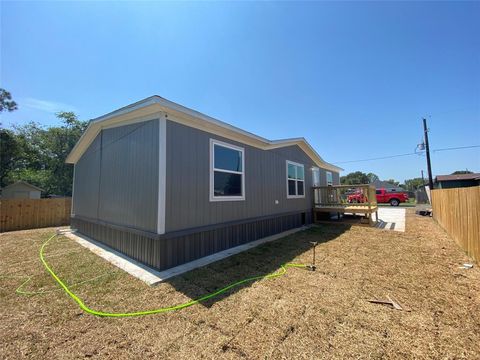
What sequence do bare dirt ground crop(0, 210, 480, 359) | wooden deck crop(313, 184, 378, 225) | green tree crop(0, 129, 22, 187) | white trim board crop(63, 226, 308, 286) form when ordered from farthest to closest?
green tree crop(0, 129, 22, 187), wooden deck crop(313, 184, 378, 225), white trim board crop(63, 226, 308, 286), bare dirt ground crop(0, 210, 480, 359)

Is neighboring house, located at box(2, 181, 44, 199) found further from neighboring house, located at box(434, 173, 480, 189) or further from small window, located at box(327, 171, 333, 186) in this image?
neighboring house, located at box(434, 173, 480, 189)

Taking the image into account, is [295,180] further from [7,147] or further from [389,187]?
[389,187]

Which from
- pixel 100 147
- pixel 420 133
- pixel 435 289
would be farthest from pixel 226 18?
pixel 420 133

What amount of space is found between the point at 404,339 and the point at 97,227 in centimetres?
733

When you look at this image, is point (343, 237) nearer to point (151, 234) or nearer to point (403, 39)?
point (151, 234)

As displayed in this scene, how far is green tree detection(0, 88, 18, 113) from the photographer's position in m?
15.9

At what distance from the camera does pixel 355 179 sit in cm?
6475

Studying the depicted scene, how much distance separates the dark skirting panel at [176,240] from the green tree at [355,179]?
63.3 meters

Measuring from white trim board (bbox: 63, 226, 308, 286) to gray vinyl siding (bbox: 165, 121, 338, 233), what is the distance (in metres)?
0.75

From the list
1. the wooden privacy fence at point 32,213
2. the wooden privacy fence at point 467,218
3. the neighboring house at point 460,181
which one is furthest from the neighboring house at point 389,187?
the wooden privacy fence at point 32,213

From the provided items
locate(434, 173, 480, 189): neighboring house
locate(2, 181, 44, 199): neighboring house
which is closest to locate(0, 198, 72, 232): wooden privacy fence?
locate(2, 181, 44, 199): neighboring house

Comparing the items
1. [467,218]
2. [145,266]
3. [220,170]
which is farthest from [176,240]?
[467,218]

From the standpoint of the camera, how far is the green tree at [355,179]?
206 feet

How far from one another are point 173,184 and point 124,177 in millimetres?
1775
